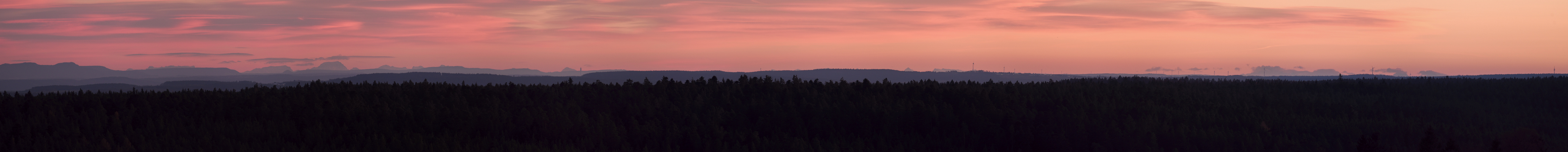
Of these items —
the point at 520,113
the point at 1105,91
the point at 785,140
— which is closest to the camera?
the point at 520,113

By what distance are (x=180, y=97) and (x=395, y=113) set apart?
986 cm

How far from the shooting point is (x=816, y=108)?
5425cm

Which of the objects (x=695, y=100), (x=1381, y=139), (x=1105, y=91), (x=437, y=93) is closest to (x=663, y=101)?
(x=695, y=100)

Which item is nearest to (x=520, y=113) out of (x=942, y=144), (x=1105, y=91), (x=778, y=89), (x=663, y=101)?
(x=663, y=101)

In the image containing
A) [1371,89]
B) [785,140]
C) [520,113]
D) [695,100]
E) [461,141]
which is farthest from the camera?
[1371,89]

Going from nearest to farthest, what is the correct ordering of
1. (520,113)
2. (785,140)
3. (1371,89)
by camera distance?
(520,113) < (785,140) < (1371,89)

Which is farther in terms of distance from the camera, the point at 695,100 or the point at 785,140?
the point at 695,100

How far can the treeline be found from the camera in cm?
4088

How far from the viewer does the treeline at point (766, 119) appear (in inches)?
1609

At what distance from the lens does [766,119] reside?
2090 inches

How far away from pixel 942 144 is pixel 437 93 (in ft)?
88.1

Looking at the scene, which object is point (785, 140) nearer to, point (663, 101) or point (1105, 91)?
point (663, 101)

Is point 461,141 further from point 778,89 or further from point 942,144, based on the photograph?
point 942,144

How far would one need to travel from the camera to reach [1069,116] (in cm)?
5584
